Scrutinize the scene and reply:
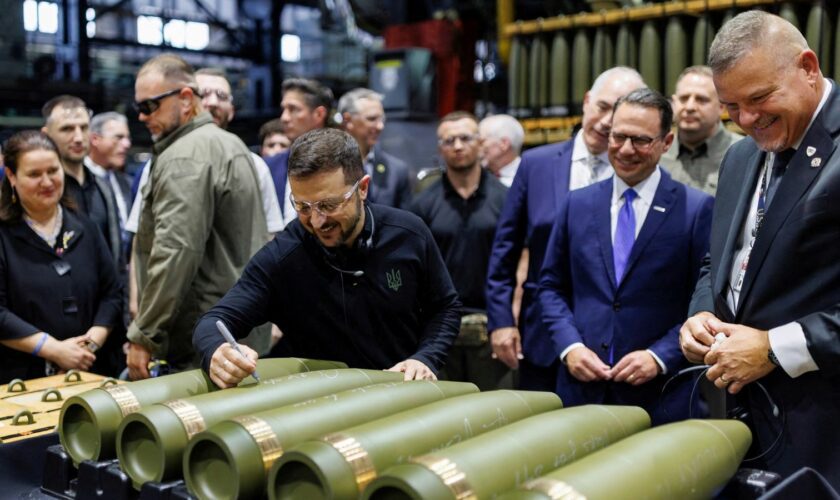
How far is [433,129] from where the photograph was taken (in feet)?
26.5

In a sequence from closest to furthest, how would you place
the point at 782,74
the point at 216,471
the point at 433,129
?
the point at 216,471 < the point at 782,74 < the point at 433,129

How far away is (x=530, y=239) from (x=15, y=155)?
1939mm

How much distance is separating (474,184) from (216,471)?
3038mm

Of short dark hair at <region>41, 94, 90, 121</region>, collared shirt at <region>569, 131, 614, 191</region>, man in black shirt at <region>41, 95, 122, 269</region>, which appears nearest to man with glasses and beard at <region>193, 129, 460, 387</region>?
collared shirt at <region>569, 131, 614, 191</region>

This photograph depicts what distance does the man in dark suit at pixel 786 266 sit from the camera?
6.13 ft

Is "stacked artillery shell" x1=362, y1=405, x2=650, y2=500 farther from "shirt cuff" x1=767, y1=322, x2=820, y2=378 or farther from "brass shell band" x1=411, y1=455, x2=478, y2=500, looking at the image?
"shirt cuff" x1=767, y1=322, x2=820, y2=378

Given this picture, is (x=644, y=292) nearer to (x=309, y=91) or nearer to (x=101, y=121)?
(x=309, y=91)

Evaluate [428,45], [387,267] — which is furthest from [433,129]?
[387,267]

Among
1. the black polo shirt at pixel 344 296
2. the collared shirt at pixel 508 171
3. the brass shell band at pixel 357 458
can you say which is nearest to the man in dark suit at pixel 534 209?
the black polo shirt at pixel 344 296

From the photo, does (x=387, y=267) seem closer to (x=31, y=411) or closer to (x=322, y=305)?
(x=322, y=305)

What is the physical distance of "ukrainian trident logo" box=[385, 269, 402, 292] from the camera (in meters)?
2.38

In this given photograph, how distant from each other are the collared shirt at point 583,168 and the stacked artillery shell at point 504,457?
1.78m

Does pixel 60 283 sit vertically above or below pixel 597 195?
below

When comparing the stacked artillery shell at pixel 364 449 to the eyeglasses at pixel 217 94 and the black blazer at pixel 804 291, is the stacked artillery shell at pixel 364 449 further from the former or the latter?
the eyeglasses at pixel 217 94
